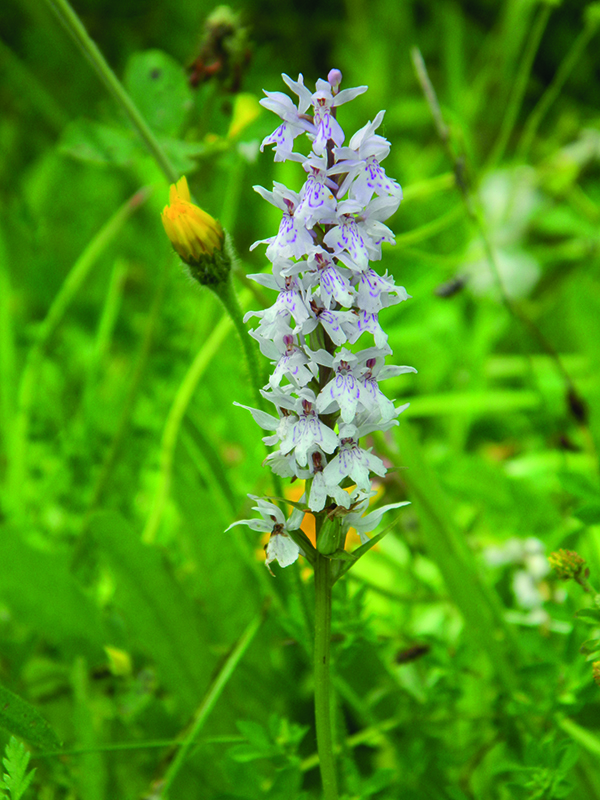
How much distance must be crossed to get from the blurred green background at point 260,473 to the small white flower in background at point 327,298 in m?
0.14

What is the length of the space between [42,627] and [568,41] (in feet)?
6.24

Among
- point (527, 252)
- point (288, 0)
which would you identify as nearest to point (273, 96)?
point (527, 252)

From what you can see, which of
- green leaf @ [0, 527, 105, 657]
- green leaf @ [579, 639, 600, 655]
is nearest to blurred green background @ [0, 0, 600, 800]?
green leaf @ [0, 527, 105, 657]

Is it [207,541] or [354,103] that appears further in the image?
[354,103]

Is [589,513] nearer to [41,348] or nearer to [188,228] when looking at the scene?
[188,228]

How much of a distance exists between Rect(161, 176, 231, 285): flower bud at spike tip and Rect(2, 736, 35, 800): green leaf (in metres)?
0.33

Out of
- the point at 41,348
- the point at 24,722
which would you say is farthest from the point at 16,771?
the point at 41,348

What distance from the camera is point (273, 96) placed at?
0.42 m

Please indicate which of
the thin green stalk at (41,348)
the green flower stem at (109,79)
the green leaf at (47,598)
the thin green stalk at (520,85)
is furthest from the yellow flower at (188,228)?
the thin green stalk at (520,85)

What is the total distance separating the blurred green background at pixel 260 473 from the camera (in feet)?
2.21

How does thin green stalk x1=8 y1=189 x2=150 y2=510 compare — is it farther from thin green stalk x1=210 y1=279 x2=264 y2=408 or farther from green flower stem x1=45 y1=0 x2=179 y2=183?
thin green stalk x1=210 y1=279 x2=264 y2=408

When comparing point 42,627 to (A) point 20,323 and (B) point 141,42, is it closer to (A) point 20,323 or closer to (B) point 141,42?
(A) point 20,323

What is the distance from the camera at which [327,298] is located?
1.28ft

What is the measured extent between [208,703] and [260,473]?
41 cm
